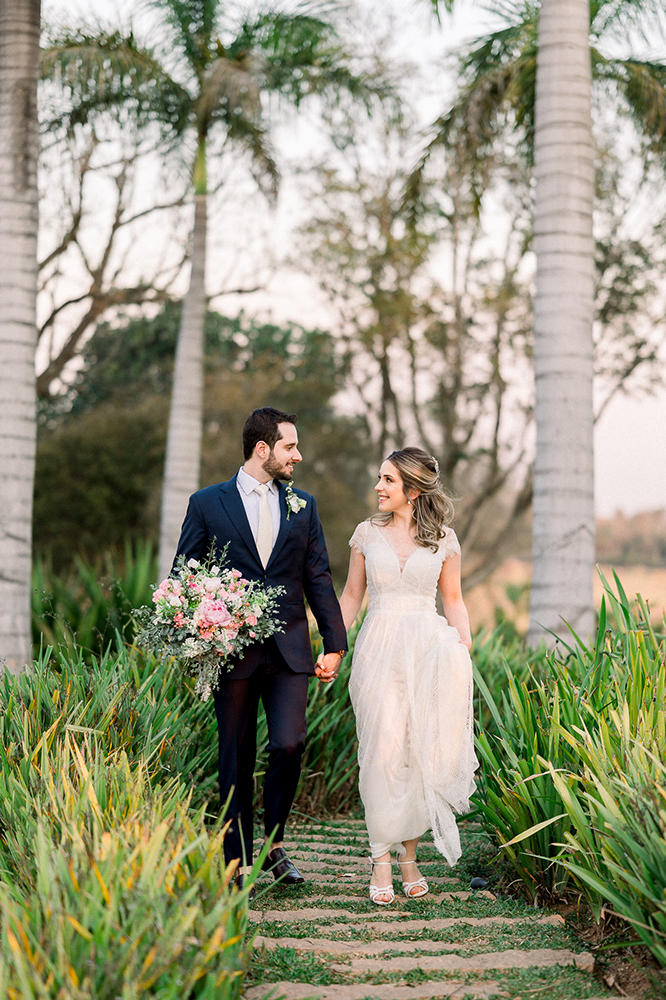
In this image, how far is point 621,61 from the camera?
31.3 feet

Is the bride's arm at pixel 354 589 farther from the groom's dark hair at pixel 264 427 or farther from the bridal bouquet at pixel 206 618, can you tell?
the groom's dark hair at pixel 264 427

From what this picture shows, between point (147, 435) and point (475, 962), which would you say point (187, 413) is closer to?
point (147, 435)

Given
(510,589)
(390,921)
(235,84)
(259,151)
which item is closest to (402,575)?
(390,921)

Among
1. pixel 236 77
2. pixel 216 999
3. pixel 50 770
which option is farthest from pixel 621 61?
pixel 216 999

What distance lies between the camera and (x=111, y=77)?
10.5 m

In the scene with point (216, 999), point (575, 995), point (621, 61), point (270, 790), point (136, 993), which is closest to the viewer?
point (136, 993)

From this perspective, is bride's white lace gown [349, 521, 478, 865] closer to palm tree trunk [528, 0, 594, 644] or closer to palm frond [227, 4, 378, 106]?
palm tree trunk [528, 0, 594, 644]

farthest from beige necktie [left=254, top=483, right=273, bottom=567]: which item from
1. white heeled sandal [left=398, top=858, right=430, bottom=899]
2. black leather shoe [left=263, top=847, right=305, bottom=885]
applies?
white heeled sandal [left=398, top=858, right=430, bottom=899]

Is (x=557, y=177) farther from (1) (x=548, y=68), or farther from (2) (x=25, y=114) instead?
(2) (x=25, y=114)

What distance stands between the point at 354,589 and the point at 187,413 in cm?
786

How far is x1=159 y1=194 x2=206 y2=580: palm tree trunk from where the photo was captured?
1180 centimetres

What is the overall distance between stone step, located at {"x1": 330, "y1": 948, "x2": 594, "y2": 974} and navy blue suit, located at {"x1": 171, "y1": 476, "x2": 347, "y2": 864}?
1018 millimetres

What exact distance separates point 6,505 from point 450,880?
3.99 m

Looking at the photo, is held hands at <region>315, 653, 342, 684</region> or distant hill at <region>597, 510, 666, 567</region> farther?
distant hill at <region>597, 510, 666, 567</region>
